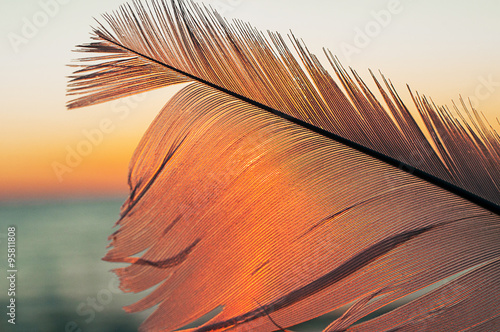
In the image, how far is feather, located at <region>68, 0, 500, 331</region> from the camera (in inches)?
37.1

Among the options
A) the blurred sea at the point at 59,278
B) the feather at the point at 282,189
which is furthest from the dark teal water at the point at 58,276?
the feather at the point at 282,189

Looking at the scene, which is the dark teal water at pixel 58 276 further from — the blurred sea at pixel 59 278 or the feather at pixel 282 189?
the feather at pixel 282 189

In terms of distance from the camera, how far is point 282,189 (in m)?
1.03

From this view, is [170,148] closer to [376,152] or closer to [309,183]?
[309,183]

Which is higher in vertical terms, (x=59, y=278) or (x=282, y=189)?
(x=59, y=278)

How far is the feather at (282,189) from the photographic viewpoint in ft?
3.10

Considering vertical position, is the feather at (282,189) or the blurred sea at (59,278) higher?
the blurred sea at (59,278)

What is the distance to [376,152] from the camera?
3.25 feet

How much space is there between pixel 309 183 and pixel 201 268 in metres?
0.39

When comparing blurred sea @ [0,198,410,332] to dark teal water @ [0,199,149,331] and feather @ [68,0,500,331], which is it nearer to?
dark teal water @ [0,199,149,331]

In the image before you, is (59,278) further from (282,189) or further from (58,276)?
(282,189)

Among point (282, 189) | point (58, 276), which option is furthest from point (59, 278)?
point (282, 189)

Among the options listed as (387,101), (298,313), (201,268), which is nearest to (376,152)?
(387,101)

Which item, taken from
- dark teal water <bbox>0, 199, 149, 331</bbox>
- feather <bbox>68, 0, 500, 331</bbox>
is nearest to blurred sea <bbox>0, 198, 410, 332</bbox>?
dark teal water <bbox>0, 199, 149, 331</bbox>
